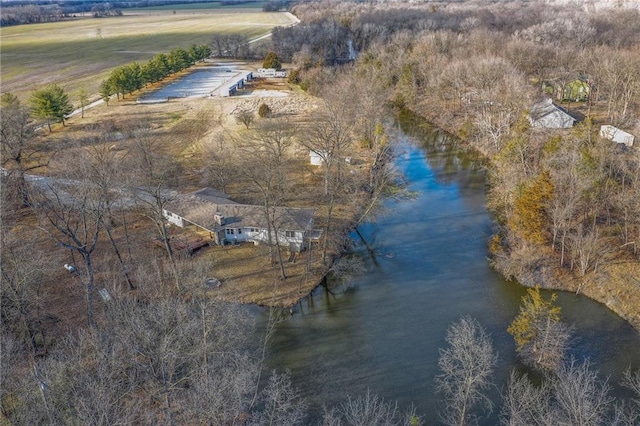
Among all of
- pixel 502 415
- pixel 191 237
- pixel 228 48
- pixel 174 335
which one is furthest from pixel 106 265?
pixel 228 48

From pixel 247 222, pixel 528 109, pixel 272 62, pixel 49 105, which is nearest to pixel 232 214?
pixel 247 222

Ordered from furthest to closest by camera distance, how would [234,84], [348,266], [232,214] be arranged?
[234,84] → [232,214] → [348,266]

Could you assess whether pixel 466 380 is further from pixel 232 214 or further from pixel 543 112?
pixel 543 112

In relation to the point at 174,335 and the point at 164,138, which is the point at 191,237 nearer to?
the point at 174,335

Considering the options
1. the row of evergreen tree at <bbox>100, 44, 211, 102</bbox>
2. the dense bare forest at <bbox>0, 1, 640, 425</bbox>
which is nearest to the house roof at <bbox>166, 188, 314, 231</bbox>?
the dense bare forest at <bbox>0, 1, 640, 425</bbox>

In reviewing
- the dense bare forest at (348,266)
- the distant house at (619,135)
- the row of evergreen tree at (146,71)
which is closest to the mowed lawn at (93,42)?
the row of evergreen tree at (146,71)

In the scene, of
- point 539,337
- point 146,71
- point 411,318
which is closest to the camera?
point 539,337

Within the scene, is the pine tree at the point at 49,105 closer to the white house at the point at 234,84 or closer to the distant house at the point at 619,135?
the white house at the point at 234,84
